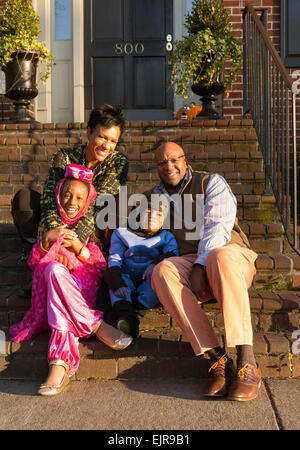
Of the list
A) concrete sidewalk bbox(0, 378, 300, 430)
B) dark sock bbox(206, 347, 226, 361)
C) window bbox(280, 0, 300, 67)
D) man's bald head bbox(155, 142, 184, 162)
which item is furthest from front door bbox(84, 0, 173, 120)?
concrete sidewalk bbox(0, 378, 300, 430)

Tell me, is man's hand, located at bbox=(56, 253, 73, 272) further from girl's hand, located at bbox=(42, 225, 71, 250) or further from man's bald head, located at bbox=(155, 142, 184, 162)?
man's bald head, located at bbox=(155, 142, 184, 162)

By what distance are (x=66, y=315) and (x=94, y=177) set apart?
95 cm

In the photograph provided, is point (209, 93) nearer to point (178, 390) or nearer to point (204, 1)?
point (204, 1)

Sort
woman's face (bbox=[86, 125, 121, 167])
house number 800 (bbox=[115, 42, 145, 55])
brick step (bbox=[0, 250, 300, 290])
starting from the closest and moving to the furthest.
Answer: woman's face (bbox=[86, 125, 121, 167]) → brick step (bbox=[0, 250, 300, 290]) → house number 800 (bbox=[115, 42, 145, 55])

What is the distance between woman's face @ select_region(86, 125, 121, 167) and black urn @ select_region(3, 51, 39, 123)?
2.36 m

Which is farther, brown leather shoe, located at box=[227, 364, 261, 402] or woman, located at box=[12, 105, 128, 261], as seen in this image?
woman, located at box=[12, 105, 128, 261]

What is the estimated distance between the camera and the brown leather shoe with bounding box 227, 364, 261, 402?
6.52 feet

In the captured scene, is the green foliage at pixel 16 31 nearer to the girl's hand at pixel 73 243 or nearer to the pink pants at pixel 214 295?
the girl's hand at pixel 73 243

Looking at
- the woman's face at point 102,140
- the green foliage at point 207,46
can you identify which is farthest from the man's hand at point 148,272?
the green foliage at point 207,46

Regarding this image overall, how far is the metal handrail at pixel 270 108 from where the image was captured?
3049 mm

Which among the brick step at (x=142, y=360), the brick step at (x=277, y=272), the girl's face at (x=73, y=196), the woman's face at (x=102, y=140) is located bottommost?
the brick step at (x=142, y=360)

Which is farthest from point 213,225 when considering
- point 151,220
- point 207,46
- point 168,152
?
point 207,46

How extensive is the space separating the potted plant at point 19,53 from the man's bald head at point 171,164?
2.78 metres

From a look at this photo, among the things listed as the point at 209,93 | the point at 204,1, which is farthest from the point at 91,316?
the point at 204,1
